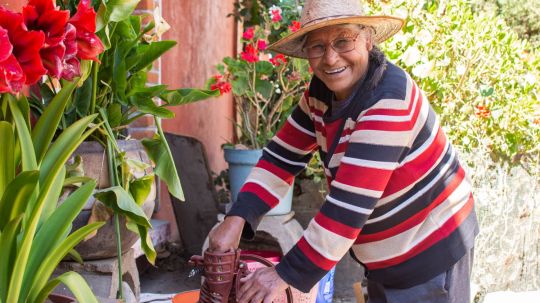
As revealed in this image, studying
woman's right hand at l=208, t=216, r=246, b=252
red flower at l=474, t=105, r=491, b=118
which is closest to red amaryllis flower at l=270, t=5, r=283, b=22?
red flower at l=474, t=105, r=491, b=118

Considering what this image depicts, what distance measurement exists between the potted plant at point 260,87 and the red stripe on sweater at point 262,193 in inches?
63.9

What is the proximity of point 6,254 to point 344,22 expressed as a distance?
1.10 metres

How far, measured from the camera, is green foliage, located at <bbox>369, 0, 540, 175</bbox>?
4.38 metres

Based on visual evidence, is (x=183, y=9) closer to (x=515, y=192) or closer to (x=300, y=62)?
(x=300, y=62)

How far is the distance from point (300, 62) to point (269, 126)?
463mm

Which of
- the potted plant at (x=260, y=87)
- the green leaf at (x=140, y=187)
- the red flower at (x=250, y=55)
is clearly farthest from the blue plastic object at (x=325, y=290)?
the red flower at (x=250, y=55)

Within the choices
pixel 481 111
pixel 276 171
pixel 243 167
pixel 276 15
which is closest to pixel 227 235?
pixel 276 171

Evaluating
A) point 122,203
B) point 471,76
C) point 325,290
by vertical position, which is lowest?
point 325,290

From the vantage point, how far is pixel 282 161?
7.55 ft

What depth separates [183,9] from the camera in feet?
15.4

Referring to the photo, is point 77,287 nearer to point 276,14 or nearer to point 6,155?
point 6,155

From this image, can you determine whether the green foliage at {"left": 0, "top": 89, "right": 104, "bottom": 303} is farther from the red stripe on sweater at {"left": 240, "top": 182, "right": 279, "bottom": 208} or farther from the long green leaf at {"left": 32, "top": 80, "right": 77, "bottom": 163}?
the red stripe on sweater at {"left": 240, "top": 182, "right": 279, "bottom": 208}

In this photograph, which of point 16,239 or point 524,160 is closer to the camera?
point 16,239

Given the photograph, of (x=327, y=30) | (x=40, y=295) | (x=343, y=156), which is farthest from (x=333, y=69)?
(x=40, y=295)
